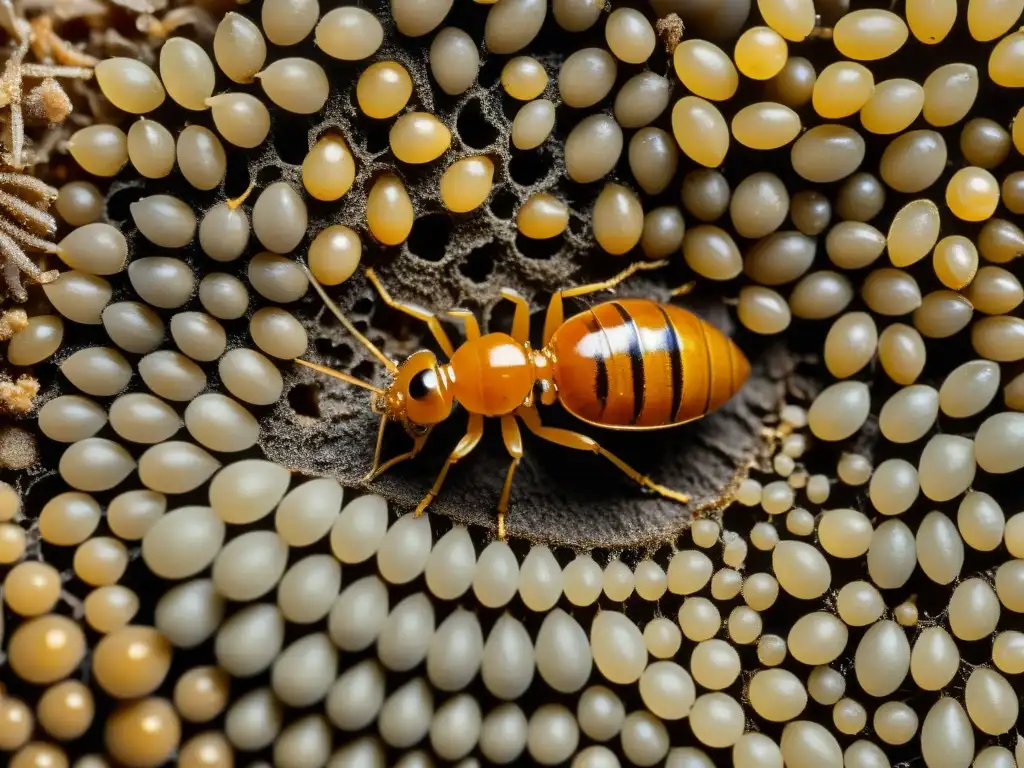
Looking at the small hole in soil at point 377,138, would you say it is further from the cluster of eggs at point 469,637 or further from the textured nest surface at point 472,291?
the cluster of eggs at point 469,637

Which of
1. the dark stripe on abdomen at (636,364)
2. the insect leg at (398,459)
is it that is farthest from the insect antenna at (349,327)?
the dark stripe on abdomen at (636,364)

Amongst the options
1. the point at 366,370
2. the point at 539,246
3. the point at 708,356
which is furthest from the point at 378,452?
the point at 708,356

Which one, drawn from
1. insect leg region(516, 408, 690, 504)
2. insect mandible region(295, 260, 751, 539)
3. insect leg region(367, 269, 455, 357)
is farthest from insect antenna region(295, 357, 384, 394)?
insect leg region(516, 408, 690, 504)

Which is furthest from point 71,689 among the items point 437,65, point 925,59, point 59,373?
point 925,59

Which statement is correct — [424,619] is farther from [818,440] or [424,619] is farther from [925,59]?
[925,59]

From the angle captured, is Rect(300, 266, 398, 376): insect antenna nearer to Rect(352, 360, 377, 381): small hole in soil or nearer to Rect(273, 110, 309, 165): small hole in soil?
Rect(352, 360, 377, 381): small hole in soil
